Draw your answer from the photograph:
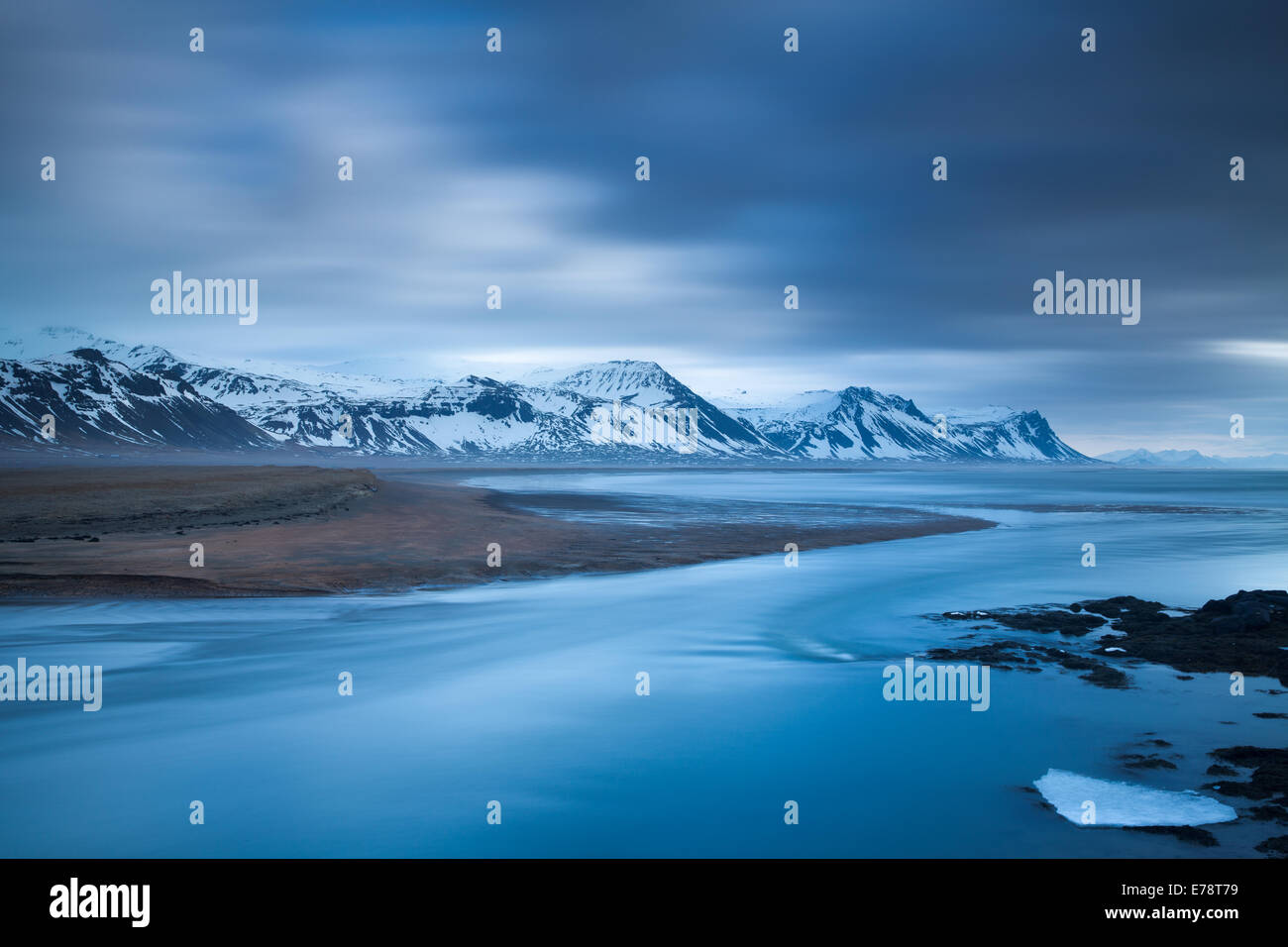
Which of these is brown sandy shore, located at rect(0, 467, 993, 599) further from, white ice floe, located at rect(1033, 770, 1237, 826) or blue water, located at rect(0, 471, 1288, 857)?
white ice floe, located at rect(1033, 770, 1237, 826)

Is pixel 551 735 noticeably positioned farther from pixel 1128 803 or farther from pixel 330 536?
pixel 330 536

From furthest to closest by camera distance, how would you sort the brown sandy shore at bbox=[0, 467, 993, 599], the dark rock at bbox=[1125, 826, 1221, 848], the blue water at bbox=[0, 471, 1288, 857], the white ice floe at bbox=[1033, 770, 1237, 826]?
the brown sandy shore at bbox=[0, 467, 993, 599] < the blue water at bbox=[0, 471, 1288, 857] < the white ice floe at bbox=[1033, 770, 1237, 826] < the dark rock at bbox=[1125, 826, 1221, 848]

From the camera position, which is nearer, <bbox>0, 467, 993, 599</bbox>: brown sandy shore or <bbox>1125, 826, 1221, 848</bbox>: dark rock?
<bbox>1125, 826, 1221, 848</bbox>: dark rock

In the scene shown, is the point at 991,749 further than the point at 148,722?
No

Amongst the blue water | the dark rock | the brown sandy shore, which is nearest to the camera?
the dark rock

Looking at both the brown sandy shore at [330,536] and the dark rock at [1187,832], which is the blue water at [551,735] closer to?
the dark rock at [1187,832]

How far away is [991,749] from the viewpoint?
12.5m

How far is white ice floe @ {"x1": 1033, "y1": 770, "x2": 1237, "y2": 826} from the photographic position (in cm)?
970

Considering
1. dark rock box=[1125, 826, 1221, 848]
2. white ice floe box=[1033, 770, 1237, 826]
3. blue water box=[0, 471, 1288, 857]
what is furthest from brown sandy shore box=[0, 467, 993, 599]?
dark rock box=[1125, 826, 1221, 848]

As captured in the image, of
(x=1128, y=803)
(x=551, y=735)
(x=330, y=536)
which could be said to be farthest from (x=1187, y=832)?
(x=330, y=536)

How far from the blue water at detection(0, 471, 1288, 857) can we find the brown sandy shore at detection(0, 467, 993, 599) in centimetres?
246
